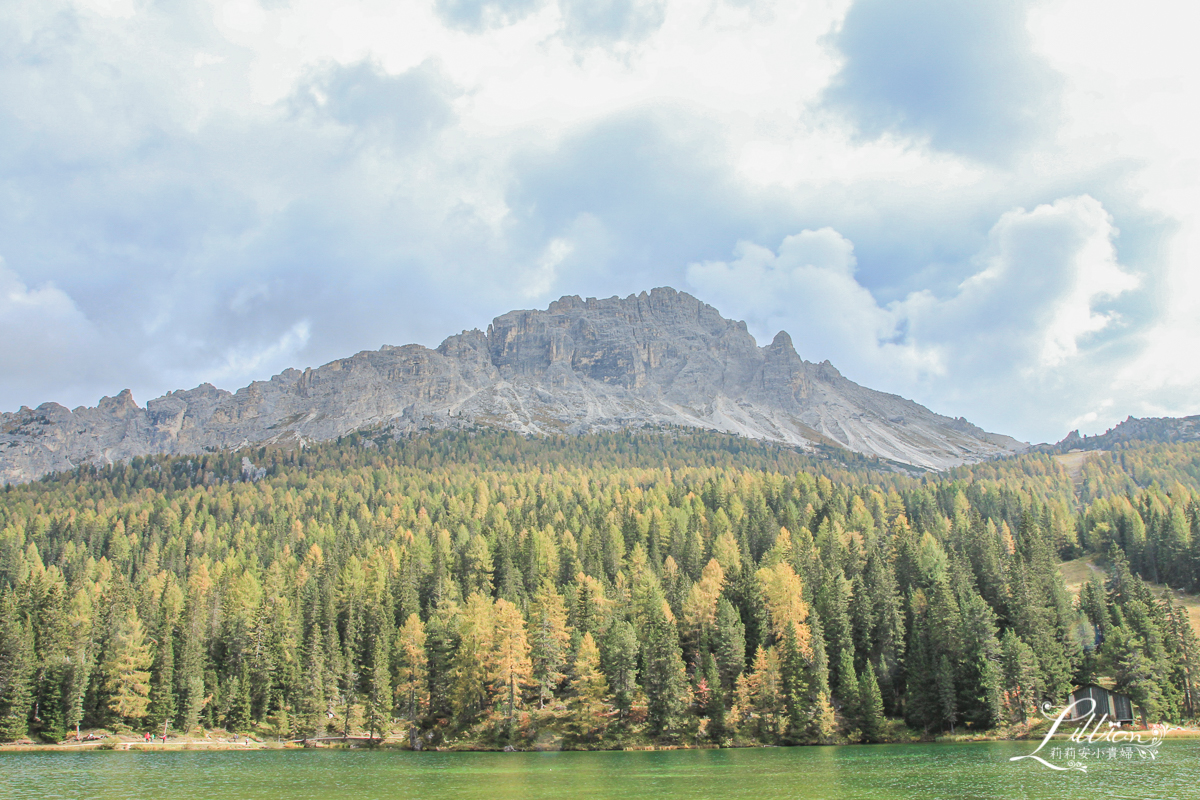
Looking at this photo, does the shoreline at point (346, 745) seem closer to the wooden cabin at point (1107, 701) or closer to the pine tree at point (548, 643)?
the wooden cabin at point (1107, 701)

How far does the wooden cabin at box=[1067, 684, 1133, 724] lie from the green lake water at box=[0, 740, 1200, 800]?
7.64m

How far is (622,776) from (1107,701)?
54831mm

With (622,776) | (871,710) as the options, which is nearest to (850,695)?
(871,710)

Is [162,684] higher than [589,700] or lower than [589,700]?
higher

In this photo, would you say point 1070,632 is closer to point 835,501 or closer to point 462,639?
point 835,501

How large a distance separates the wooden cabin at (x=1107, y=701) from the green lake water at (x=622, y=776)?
7.64m

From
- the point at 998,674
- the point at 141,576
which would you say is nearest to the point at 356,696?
the point at 141,576

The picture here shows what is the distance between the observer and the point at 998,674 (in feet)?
249

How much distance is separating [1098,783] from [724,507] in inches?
3628

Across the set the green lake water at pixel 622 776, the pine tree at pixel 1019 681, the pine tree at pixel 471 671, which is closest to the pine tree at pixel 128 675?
the green lake water at pixel 622 776

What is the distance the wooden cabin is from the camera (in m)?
77.3

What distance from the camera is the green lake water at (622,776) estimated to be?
4397 cm

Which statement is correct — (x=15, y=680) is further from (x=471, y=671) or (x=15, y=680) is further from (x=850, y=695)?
(x=850, y=695)

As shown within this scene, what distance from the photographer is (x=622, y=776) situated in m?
54.1
